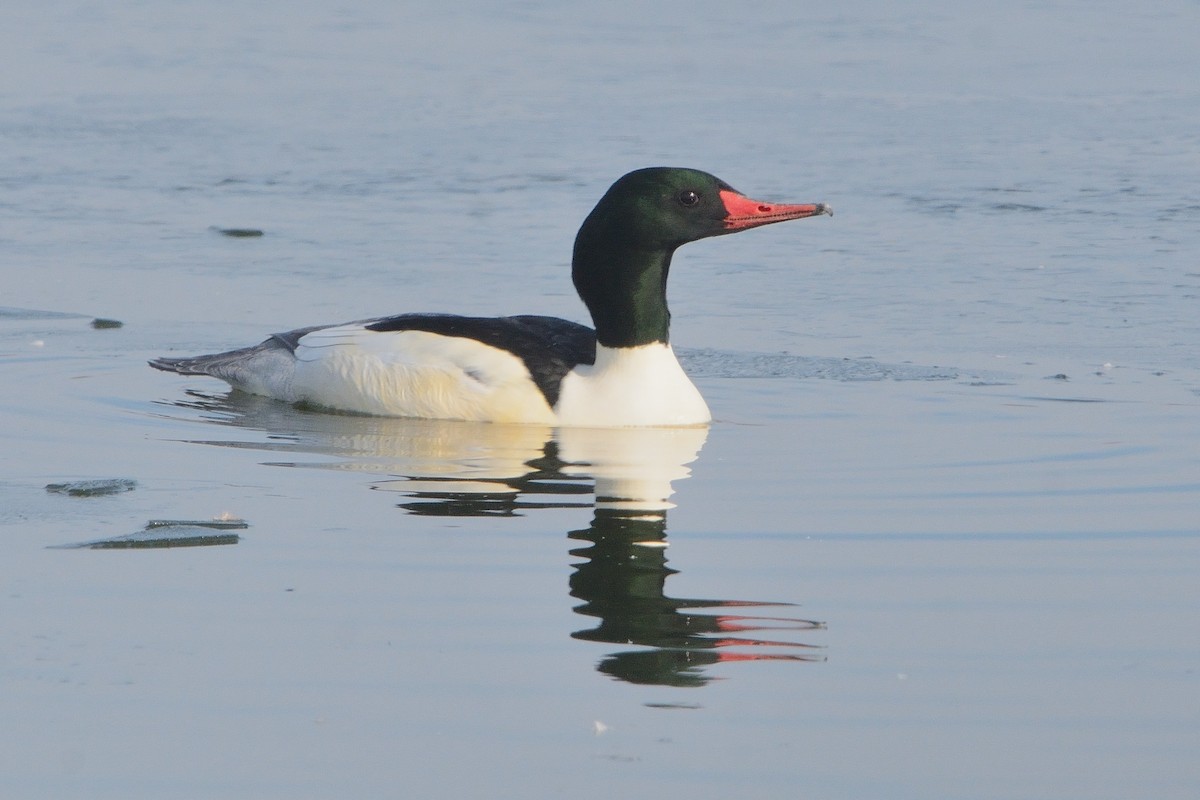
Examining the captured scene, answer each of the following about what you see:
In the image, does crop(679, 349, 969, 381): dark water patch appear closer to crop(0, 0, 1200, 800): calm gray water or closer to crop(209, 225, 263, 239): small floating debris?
crop(0, 0, 1200, 800): calm gray water

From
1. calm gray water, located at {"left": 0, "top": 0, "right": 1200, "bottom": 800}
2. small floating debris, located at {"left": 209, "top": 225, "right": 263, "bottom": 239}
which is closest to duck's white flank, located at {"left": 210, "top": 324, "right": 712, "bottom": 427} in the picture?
calm gray water, located at {"left": 0, "top": 0, "right": 1200, "bottom": 800}

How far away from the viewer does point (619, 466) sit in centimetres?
673

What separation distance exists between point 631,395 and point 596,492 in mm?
1499

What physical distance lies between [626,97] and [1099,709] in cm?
1249

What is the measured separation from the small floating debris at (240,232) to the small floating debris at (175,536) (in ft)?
20.3

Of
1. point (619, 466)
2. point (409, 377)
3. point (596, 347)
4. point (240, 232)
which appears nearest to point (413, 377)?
point (409, 377)

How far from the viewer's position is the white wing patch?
770 cm

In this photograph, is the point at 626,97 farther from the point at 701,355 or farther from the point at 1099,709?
the point at 1099,709

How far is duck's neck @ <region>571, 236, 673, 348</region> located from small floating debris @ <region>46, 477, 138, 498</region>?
238 centimetres

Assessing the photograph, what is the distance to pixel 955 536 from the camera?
5.52m

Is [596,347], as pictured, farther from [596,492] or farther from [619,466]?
[596,492]

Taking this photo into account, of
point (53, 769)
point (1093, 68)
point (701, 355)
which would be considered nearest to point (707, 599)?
point (53, 769)

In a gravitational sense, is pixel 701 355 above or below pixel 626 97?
below

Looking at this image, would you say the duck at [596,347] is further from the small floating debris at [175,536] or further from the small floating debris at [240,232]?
the small floating debris at [240,232]
